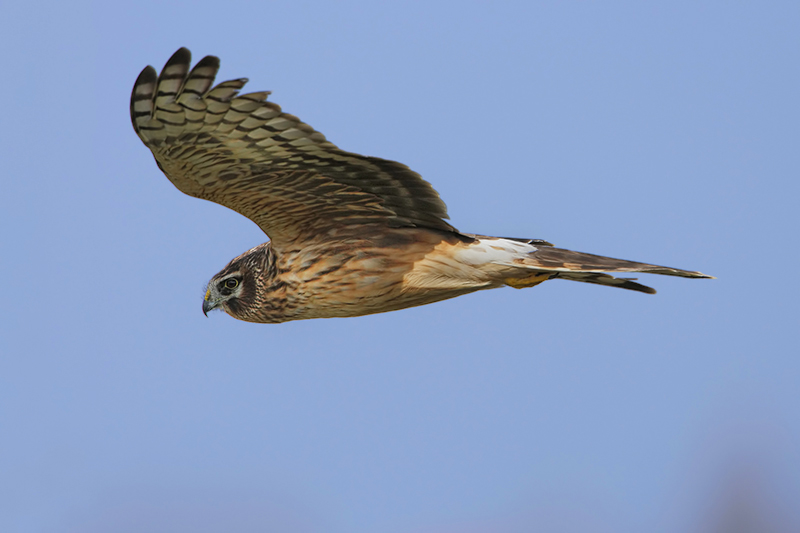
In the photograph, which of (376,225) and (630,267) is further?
(376,225)

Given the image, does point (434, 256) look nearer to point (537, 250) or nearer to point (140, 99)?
point (537, 250)

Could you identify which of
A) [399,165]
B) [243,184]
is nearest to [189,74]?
[243,184]

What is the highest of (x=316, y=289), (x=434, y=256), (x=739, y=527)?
(x=434, y=256)

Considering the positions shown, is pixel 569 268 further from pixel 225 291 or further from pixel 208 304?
pixel 208 304

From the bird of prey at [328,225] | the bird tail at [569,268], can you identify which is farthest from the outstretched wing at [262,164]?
the bird tail at [569,268]

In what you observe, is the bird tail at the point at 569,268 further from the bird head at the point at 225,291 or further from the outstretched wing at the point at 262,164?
the bird head at the point at 225,291

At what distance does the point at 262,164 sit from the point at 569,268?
1904mm

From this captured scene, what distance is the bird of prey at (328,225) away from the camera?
459cm

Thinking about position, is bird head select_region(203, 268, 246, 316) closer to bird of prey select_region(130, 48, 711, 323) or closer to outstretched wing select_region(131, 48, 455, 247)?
bird of prey select_region(130, 48, 711, 323)

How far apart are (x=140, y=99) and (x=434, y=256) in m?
1.98

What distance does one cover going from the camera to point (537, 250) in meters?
5.27

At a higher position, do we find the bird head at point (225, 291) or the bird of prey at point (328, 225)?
the bird of prey at point (328, 225)

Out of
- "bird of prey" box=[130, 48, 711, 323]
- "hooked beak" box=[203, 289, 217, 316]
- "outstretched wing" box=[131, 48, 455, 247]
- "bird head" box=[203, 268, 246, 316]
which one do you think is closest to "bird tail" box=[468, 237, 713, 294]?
"bird of prey" box=[130, 48, 711, 323]

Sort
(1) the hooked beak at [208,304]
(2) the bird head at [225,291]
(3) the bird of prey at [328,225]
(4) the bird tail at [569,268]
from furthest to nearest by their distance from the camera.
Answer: (1) the hooked beak at [208,304]
(2) the bird head at [225,291]
(4) the bird tail at [569,268]
(3) the bird of prey at [328,225]
